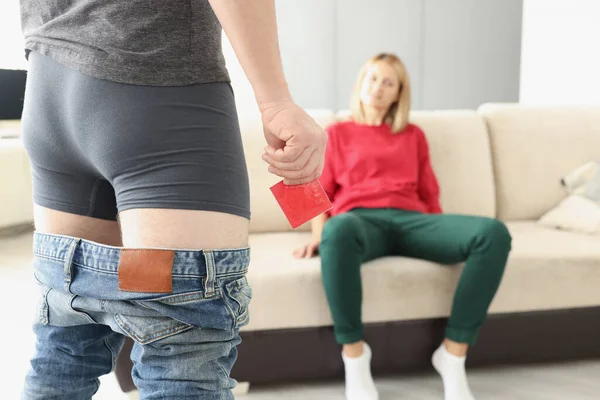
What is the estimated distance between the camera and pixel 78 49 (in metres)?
0.56

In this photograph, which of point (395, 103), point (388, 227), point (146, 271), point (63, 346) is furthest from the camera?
point (395, 103)

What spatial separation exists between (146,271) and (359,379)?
1.07 meters

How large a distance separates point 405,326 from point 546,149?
108 centimetres

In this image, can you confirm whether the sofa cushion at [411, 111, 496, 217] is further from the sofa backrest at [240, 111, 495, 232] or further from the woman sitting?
the woman sitting

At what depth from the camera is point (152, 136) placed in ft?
1.79

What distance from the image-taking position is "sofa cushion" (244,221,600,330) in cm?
154

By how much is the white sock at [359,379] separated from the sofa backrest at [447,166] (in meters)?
0.68

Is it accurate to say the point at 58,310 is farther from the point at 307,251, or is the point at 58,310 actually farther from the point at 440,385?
the point at 440,385

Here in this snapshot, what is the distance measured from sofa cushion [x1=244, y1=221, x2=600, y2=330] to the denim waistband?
36.6 inches

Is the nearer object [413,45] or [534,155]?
[534,155]

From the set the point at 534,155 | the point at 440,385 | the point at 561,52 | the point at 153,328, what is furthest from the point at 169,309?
the point at 561,52

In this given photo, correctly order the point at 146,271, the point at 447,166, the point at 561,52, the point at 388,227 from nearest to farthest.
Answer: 1. the point at 146,271
2. the point at 388,227
3. the point at 447,166
4. the point at 561,52

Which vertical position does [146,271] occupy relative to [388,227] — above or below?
above

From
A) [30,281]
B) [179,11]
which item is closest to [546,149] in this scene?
[179,11]
